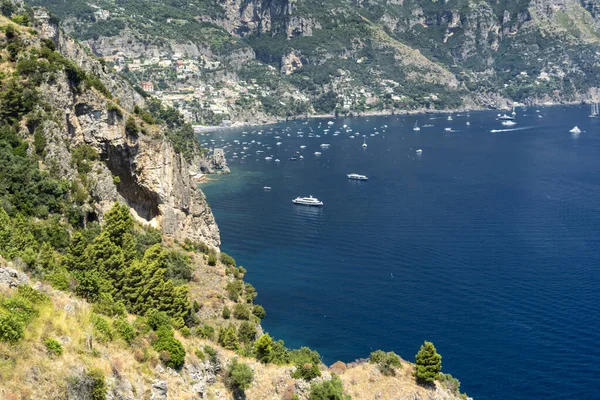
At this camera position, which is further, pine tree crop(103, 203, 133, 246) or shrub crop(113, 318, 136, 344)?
pine tree crop(103, 203, 133, 246)

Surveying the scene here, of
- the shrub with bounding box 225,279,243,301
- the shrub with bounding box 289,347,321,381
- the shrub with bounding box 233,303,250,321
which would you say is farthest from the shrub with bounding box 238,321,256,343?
the shrub with bounding box 225,279,243,301

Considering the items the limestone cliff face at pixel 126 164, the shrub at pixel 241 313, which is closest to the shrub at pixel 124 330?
the shrub at pixel 241 313

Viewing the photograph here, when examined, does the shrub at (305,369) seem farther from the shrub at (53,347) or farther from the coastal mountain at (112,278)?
the shrub at (53,347)

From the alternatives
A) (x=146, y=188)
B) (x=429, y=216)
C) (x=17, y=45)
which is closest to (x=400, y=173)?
(x=429, y=216)

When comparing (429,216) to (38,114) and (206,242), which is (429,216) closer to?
(206,242)

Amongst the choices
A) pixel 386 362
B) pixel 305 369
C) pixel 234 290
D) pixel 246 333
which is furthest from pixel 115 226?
pixel 386 362

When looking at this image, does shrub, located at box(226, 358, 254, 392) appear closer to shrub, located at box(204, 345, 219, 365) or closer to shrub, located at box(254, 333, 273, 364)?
shrub, located at box(204, 345, 219, 365)
